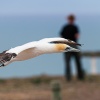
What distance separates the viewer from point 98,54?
13.9 metres

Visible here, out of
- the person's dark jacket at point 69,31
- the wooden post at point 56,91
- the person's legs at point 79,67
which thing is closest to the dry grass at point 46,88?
the person's legs at point 79,67

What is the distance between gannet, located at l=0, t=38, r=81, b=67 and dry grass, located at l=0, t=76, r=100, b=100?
6114 mm

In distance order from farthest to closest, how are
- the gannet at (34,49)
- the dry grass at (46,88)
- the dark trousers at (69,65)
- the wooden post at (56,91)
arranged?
the dark trousers at (69,65) < the dry grass at (46,88) < the wooden post at (56,91) < the gannet at (34,49)

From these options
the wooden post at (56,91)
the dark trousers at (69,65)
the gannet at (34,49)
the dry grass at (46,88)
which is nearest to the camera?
the gannet at (34,49)

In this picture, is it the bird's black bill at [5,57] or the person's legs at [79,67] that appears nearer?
the bird's black bill at [5,57]

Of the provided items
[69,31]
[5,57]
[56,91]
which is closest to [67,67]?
[69,31]

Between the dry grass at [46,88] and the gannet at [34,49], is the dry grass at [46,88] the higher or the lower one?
the higher one

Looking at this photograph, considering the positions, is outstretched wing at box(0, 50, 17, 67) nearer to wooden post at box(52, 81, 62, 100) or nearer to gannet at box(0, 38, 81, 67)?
gannet at box(0, 38, 81, 67)

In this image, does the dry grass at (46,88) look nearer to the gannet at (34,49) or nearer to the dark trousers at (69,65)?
the dark trousers at (69,65)

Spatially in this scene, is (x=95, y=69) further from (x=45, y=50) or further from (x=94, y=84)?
(x=45, y=50)

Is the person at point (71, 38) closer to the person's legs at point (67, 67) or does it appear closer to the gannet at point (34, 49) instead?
the person's legs at point (67, 67)

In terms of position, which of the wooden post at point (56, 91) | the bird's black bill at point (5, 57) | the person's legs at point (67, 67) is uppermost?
the person's legs at point (67, 67)

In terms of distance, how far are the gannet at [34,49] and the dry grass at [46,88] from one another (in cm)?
611

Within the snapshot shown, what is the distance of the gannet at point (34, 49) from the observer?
1032 millimetres
